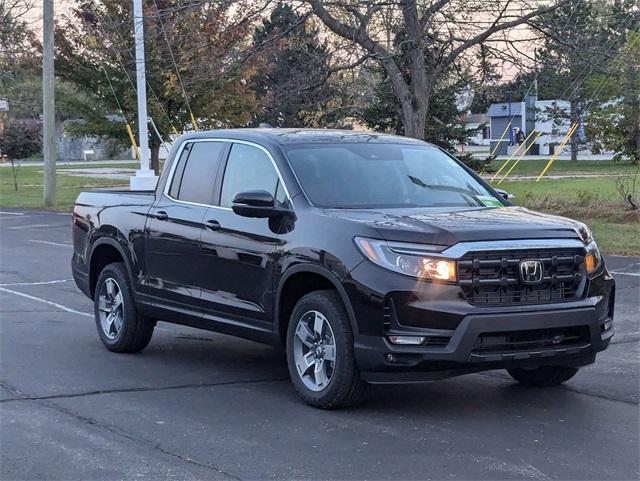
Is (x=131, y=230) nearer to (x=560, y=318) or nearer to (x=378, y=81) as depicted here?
(x=560, y=318)

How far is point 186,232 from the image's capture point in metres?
7.83

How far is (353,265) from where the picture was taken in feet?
20.6

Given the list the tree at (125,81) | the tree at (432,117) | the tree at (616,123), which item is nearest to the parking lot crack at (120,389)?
the tree at (125,81)

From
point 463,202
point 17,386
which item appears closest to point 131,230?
point 17,386

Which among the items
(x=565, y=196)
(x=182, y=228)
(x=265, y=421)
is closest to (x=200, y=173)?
(x=182, y=228)

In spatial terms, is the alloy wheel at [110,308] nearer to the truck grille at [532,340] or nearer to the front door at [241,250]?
the front door at [241,250]

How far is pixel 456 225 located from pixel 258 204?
4.64 ft

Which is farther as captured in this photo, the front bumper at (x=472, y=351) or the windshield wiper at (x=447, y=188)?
the windshield wiper at (x=447, y=188)

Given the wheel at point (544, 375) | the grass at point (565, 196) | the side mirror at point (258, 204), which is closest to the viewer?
the side mirror at point (258, 204)

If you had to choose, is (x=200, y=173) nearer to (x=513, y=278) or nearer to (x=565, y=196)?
(x=513, y=278)

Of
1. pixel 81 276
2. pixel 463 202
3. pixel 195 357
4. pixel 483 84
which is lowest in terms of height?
pixel 195 357

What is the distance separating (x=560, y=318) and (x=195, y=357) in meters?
3.55

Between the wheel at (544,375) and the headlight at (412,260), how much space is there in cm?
161

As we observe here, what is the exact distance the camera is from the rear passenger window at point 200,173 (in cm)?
793
